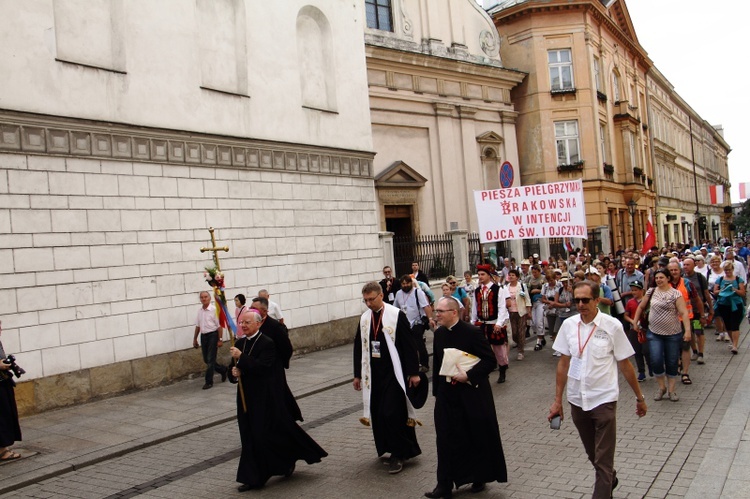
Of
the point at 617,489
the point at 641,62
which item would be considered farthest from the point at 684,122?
the point at 617,489

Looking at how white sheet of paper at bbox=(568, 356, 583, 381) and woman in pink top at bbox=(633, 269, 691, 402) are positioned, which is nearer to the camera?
white sheet of paper at bbox=(568, 356, 583, 381)

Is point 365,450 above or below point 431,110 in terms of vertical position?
below

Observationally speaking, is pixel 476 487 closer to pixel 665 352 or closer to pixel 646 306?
pixel 665 352

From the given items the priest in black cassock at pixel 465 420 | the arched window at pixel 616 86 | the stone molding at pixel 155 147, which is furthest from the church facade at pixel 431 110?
the priest in black cassock at pixel 465 420

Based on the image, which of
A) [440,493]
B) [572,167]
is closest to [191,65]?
[440,493]

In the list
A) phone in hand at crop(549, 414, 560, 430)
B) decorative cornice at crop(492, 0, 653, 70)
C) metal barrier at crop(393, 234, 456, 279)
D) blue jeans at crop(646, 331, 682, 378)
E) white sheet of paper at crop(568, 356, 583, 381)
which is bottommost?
blue jeans at crop(646, 331, 682, 378)

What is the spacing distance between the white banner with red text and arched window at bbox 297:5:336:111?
4732 millimetres

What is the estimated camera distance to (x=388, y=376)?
23.9ft

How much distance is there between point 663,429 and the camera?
798 centimetres

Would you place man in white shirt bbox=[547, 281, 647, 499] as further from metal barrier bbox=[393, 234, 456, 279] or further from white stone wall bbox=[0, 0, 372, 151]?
metal barrier bbox=[393, 234, 456, 279]

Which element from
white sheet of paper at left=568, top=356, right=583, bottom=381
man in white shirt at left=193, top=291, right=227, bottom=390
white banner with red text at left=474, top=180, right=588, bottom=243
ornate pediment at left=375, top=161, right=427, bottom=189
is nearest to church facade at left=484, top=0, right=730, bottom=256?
ornate pediment at left=375, top=161, right=427, bottom=189

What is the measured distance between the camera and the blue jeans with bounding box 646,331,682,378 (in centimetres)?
949

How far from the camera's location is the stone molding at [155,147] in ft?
36.0

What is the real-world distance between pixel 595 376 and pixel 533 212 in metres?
8.87
